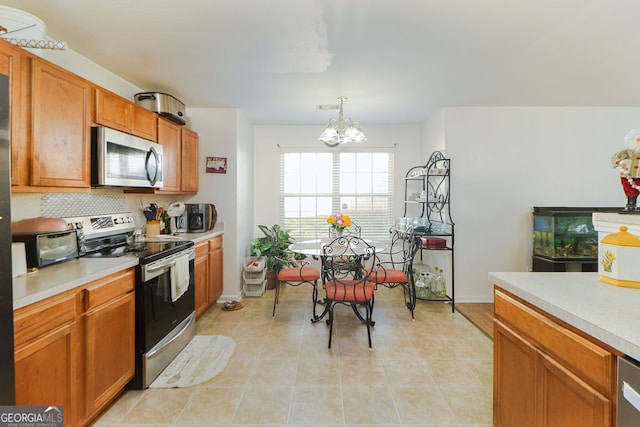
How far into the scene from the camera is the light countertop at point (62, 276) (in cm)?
124

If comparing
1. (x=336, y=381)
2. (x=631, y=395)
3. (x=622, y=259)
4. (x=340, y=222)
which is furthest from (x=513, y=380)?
(x=340, y=222)

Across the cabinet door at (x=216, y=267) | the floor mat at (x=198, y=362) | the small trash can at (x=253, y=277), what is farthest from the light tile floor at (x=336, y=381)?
the small trash can at (x=253, y=277)

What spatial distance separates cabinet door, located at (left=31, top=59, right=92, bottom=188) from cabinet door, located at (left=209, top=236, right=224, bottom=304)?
58.0 inches

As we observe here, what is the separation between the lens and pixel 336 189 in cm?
450

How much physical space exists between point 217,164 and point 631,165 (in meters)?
3.61

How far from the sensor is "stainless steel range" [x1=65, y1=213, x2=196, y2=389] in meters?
1.92

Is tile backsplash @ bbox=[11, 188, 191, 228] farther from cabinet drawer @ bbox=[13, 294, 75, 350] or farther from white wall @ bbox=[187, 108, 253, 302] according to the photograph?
cabinet drawer @ bbox=[13, 294, 75, 350]

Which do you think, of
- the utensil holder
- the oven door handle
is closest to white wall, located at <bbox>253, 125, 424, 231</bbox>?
the utensil holder

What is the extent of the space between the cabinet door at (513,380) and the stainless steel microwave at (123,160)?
271 cm

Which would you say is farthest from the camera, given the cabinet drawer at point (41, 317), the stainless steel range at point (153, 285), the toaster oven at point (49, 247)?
the stainless steel range at point (153, 285)

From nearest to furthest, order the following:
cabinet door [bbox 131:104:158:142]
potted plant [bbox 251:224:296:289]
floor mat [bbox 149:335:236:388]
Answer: floor mat [bbox 149:335:236:388] < cabinet door [bbox 131:104:158:142] < potted plant [bbox 251:224:296:289]

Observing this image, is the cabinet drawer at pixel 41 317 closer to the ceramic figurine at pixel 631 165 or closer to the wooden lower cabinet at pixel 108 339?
the wooden lower cabinet at pixel 108 339
